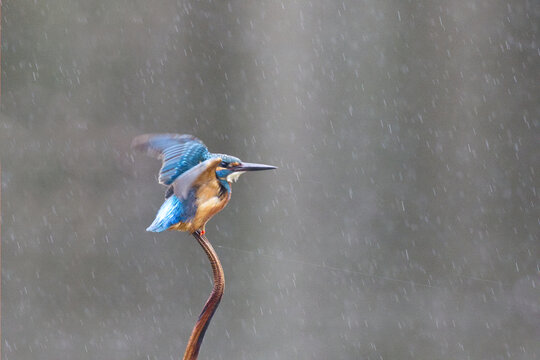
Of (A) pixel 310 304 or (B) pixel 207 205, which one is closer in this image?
(B) pixel 207 205

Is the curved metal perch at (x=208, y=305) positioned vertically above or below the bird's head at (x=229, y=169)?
below

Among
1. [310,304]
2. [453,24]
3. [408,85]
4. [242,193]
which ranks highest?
[453,24]

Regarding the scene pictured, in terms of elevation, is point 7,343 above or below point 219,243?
below

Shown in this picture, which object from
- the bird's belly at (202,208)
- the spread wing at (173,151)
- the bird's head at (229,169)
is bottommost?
the bird's belly at (202,208)

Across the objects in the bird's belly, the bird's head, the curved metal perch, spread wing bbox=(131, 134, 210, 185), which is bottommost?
the curved metal perch

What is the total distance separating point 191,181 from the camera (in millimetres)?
788

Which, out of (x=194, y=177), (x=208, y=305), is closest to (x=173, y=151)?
(x=194, y=177)

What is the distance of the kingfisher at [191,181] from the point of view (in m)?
0.79

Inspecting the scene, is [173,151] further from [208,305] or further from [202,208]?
[208,305]

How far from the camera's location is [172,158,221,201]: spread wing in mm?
785

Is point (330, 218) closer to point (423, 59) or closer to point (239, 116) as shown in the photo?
point (239, 116)

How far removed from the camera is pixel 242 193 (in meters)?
1.80

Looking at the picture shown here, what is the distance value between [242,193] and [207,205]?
1.00 m

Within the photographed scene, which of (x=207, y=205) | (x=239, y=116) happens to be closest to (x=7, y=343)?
(x=239, y=116)
